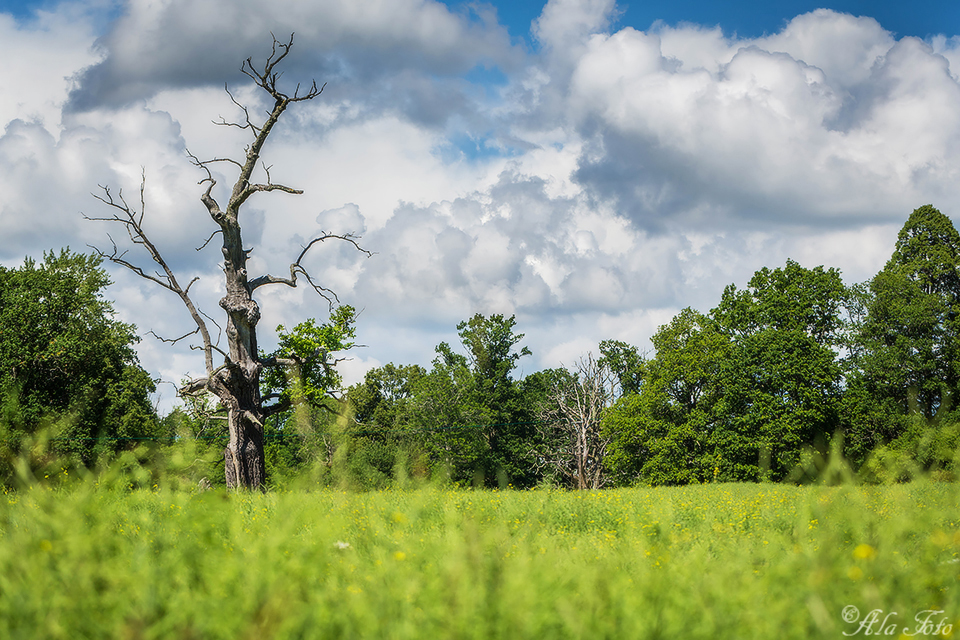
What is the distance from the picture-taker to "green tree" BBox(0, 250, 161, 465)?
2977cm

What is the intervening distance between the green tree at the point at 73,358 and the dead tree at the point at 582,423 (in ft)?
79.3

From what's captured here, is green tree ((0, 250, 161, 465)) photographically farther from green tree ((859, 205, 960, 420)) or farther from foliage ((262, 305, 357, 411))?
green tree ((859, 205, 960, 420))

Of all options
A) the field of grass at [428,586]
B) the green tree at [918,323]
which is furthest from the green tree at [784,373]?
the field of grass at [428,586]

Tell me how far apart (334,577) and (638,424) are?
38.0 metres

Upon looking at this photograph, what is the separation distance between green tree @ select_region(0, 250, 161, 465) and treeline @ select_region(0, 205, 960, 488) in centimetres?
8

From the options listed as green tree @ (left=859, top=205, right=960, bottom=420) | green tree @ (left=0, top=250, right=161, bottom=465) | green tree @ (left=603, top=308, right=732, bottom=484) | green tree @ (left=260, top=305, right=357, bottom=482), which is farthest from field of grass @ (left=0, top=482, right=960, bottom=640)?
green tree @ (left=603, top=308, right=732, bottom=484)

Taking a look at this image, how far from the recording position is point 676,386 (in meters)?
42.4

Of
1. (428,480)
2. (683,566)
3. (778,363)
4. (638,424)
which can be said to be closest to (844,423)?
(778,363)

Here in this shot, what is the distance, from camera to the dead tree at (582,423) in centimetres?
4403

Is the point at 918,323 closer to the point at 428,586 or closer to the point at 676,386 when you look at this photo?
the point at 676,386

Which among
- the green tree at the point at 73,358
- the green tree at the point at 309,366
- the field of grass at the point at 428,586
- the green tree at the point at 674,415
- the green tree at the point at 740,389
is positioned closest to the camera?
the field of grass at the point at 428,586

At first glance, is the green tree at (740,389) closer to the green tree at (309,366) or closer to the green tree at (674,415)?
the green tree at (674,415)

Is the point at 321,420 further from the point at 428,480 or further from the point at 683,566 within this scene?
the point at 683,566

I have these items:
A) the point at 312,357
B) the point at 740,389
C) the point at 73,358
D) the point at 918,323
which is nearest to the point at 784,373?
the point at 740,389
